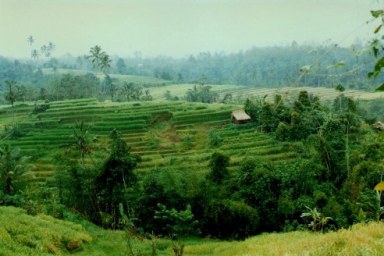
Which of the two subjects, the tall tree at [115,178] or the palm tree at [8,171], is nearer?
the palm tree at [8,171]

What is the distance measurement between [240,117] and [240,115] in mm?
648

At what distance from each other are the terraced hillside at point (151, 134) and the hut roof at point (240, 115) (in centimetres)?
120

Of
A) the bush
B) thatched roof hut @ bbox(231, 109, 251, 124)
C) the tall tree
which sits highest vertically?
thatched roof hut @ bbox(231, 109, 251, 124)

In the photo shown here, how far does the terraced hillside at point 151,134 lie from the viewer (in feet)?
133

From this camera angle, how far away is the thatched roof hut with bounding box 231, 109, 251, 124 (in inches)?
1980

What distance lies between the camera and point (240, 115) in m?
51.2

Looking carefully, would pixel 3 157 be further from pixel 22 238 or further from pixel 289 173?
pixel 289 173

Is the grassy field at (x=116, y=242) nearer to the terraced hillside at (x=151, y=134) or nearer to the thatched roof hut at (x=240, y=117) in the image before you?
the terraced hillside at (x=151, y=134)

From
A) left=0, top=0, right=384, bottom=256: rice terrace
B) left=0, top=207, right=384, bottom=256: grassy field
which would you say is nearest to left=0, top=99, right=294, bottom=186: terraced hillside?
left=0, top=0, right=384, bottom=256: rice terrace

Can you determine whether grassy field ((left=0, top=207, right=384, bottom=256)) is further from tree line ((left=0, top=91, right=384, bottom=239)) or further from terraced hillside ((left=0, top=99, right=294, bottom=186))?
terraced hillside ((left=0, top=99, right=294, bottom=186))

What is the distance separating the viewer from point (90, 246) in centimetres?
1769

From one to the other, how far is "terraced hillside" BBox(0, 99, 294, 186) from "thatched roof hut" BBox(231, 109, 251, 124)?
3.24 feet

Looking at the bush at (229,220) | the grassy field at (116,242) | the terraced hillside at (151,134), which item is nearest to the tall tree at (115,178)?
the bush at (229,220)

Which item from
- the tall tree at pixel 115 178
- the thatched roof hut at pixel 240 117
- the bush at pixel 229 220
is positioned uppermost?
the thatched roof hut at pixel 240 117
